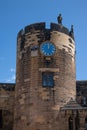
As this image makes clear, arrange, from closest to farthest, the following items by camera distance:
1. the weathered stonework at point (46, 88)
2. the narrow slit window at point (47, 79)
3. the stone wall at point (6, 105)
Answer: the weathered stonework at point (46, 88), the narrow slit window at point (47, 79), the stone wall at point (6, 105)

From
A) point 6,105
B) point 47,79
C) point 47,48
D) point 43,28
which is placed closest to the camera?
point 47,79

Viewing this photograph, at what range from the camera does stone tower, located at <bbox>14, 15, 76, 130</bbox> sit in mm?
30953

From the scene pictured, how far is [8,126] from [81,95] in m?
7.12

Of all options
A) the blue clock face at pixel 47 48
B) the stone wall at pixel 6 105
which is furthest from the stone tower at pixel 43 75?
the stone wall at pixel 6 105

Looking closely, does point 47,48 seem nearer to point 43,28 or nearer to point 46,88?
point 43,28

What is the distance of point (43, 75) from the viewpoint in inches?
1255

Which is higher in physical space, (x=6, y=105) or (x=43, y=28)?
(x=43, y=28)

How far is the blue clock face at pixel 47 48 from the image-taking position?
106 ft

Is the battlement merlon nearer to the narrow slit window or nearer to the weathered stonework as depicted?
the weathered stonework

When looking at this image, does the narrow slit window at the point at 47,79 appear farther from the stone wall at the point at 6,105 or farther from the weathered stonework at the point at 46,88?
the stone wall at the point at 6,105

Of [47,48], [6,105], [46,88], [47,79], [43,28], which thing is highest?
[43,28]

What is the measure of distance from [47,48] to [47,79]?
8.63ft

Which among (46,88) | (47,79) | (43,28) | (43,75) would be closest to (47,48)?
(43,28)

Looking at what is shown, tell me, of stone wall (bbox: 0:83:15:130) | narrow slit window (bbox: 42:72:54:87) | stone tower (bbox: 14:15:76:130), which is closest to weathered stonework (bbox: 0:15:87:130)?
stone tower (bbox: 14:15:76:130)
